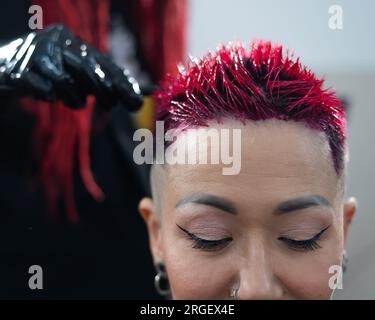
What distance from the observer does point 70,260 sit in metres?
1.38

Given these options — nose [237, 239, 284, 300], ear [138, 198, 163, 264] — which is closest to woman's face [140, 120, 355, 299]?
nose [237, 239, 284, 300]

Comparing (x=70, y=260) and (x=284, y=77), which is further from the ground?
(x=284, y=77)

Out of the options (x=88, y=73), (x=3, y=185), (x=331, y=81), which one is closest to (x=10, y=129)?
(x=3, y=185)

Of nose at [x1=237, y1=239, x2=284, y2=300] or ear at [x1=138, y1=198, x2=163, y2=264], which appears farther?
ear at [x1=138, y1=198, x2=163, y2=264]

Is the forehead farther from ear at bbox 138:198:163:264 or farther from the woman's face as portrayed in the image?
ear at bbox 138:198:163:264

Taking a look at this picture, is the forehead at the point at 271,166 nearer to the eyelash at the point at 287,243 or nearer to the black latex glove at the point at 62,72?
the eyelash at the point at 287,243

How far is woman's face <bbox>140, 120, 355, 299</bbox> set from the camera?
0.79 m

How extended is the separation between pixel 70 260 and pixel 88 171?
21cm

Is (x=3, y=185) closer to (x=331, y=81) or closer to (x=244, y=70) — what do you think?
(x=244, y=70)

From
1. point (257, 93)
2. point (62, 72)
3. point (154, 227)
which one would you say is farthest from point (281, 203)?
point (62, 72)

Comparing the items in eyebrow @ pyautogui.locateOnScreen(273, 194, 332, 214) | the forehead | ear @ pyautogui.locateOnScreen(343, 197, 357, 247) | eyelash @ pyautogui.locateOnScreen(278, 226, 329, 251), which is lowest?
eyelash @ pyautogui.locateOnScreen(278, 226, 329, 251)

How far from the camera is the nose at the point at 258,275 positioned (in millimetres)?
778

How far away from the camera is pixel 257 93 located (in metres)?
0.81

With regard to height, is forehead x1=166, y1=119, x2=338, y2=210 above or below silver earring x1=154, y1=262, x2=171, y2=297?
above
